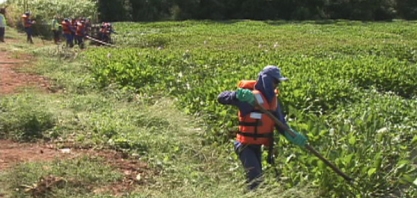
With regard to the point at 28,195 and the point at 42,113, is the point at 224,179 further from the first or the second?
the point at 42,113

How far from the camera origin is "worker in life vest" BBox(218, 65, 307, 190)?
5.65m

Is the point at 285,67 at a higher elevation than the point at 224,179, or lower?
higher

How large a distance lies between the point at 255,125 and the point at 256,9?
137 feet

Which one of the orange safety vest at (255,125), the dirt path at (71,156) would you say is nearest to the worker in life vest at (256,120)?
the orange safety vest at (255,125)

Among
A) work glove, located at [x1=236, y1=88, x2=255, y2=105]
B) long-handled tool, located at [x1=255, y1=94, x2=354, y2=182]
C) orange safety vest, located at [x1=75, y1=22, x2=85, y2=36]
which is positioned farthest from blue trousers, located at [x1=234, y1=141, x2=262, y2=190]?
orange safety vest, located at [x1=75, y1=22, x2=85, y2=36]

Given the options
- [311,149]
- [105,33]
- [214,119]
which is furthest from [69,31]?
[311,149]

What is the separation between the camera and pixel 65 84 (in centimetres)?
1186

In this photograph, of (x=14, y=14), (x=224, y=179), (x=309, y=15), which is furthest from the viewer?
(x=309, y=15)

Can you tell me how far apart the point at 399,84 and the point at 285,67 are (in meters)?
2.28

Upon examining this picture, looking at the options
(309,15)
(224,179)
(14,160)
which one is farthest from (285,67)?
(309,15)

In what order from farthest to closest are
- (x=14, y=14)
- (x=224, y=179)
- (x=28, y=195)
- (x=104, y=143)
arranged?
(x=14, y=14) < (x=104, y=143) < (x=224, y=179) < (x=28, y=195)

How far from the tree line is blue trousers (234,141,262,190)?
131ft

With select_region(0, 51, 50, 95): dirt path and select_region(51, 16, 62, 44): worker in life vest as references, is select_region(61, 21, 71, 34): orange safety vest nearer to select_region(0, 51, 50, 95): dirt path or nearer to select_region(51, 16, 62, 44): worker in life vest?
select_region(51, 16, 62, 44): worker in life vest

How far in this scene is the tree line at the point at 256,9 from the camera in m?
45.4
